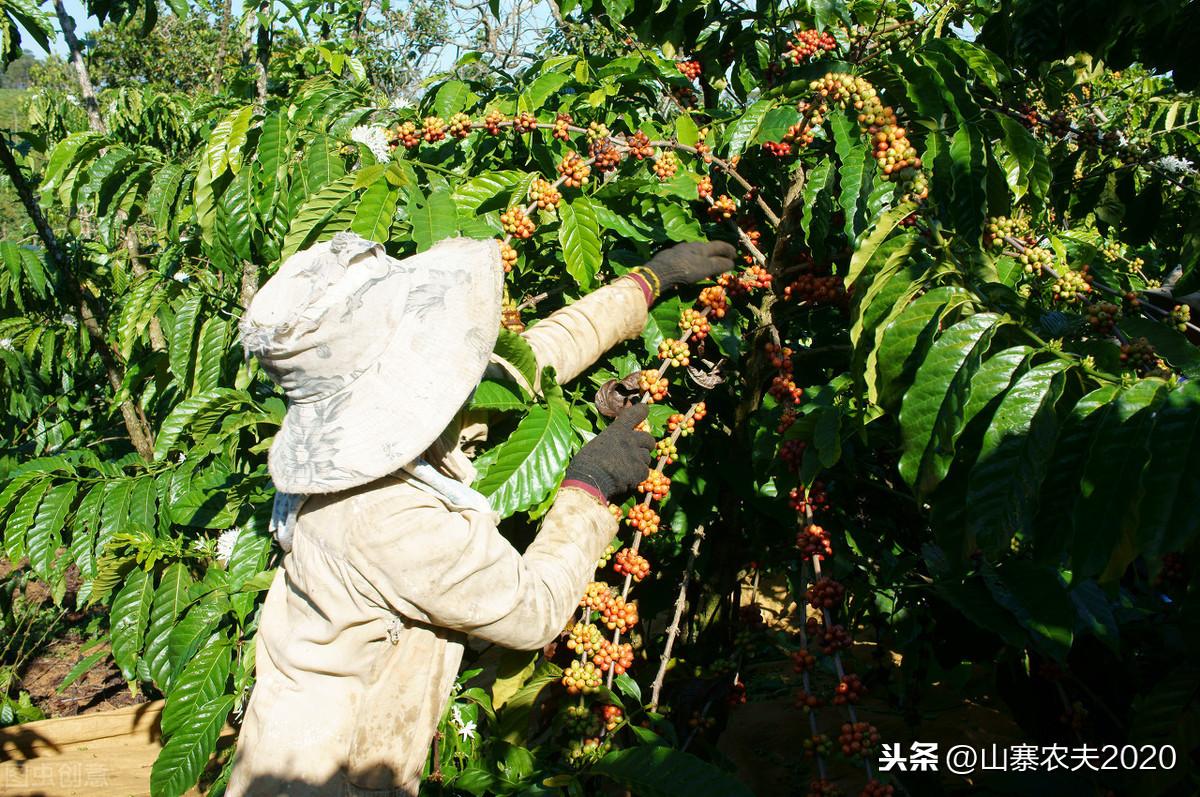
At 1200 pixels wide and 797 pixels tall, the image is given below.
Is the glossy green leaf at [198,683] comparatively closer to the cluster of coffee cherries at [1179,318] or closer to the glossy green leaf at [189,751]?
the glossy green leaf at [189,751]

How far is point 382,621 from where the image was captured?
1.64 m

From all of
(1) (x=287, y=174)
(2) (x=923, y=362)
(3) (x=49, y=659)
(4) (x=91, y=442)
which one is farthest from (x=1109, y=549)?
(3) (x=49, y=659)

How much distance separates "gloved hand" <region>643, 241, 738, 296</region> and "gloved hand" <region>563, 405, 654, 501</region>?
1.61 ft

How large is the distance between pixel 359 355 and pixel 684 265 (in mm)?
1044

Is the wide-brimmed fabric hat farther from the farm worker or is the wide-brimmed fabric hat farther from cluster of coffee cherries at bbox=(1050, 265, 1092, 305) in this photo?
cluster of coffee cherries at bbox=(1050, 265, 1092, 305)

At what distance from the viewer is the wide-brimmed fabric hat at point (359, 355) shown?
1.48 m

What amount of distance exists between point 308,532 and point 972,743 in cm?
260

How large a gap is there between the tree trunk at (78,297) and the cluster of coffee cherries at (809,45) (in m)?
2.47

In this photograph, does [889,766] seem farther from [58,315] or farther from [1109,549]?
[58,315]

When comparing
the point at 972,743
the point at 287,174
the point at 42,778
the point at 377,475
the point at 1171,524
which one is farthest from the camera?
the point at 42,778

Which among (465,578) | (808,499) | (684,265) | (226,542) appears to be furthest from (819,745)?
(226,542)

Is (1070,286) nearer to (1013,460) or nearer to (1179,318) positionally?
(1179,318)

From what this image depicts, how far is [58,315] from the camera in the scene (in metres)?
3.96

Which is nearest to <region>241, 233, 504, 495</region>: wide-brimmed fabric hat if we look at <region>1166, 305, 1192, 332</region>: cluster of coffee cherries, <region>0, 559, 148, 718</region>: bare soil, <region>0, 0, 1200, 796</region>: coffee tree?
<region>0, 0, 1200, 796</region>: coffee tree
